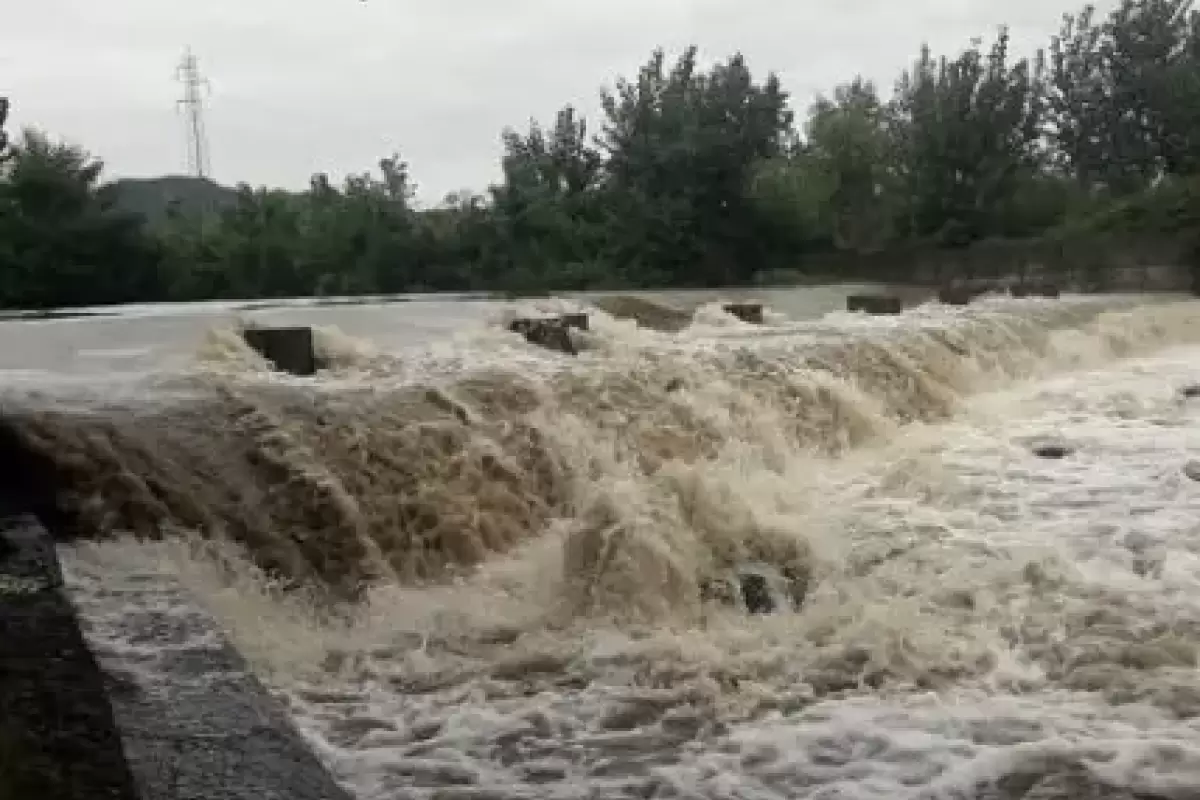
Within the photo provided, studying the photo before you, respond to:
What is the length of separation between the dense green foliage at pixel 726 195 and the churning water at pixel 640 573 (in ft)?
66.4

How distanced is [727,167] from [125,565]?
26.6 meters

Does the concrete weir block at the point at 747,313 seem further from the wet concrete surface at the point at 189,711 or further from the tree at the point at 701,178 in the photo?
the tree at the point at 701,178

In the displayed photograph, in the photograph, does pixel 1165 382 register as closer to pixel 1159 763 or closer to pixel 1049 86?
pixel 1159 763

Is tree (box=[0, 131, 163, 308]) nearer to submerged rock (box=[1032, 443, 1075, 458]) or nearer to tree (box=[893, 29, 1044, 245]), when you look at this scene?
tree (box=[893, 29, 1044, 245])

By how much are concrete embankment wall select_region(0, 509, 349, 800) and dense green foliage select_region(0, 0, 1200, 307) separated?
24.6 m

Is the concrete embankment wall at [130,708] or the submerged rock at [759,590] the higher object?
the concrete embankment wall at [130,708]

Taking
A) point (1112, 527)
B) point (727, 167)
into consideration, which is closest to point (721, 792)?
point (1112, 527)

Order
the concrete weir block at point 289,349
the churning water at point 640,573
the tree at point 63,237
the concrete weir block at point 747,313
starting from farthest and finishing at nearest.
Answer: the tree at point 63,237 → the concrete weir block at point 747,313 → the concrete weir block at point 289,349 → the churning water at point 640,573

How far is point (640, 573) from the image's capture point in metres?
4.86

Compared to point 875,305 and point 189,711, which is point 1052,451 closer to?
point 189,711

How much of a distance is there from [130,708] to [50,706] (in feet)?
0.79

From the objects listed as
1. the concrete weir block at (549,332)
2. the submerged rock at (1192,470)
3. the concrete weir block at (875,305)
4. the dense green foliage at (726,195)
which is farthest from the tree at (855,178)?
the submerged rock at (1192,470)

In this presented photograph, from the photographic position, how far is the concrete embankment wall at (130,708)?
2.13m

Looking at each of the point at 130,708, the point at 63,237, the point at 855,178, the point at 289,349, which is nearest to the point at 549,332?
the point at 289,349
